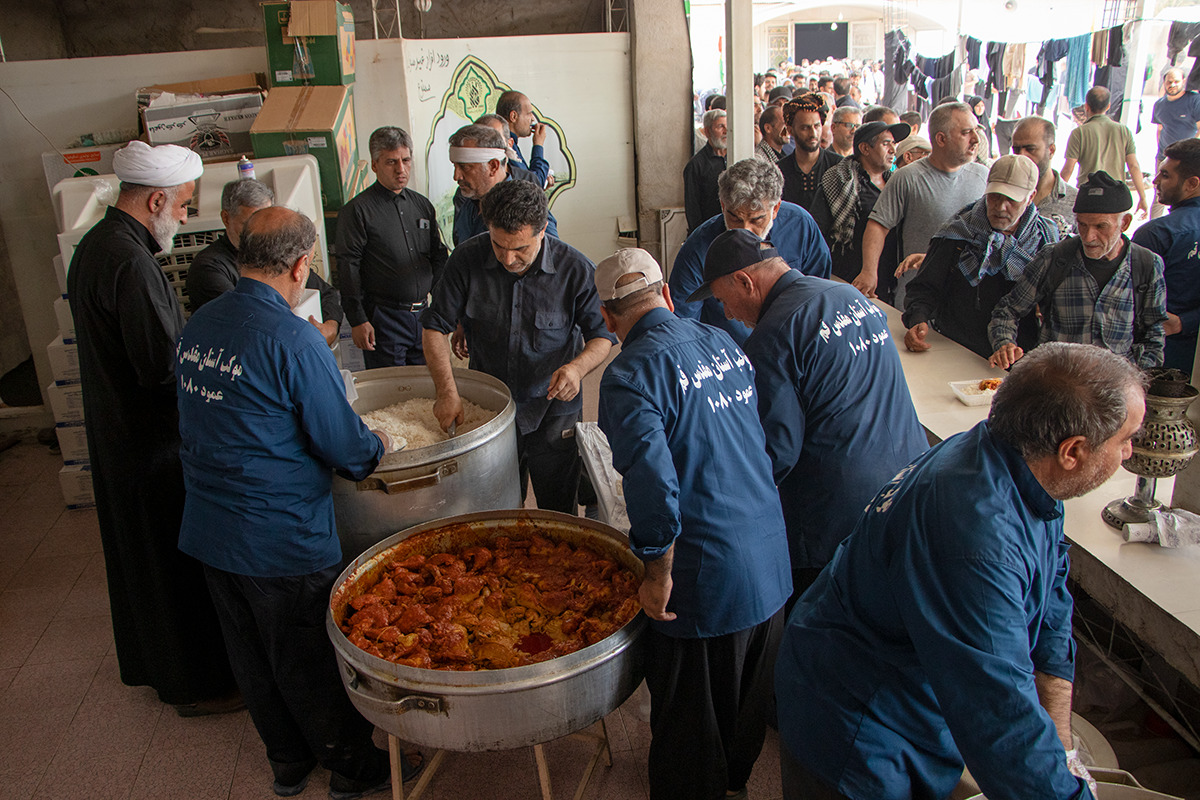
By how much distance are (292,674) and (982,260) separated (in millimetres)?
3362

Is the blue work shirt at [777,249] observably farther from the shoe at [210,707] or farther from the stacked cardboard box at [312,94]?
the stacked cardboard box at [312,94]

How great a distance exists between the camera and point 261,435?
7.77 ft

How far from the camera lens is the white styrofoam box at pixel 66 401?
4930 millimetres

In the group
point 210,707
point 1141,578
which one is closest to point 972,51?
point 1141,578

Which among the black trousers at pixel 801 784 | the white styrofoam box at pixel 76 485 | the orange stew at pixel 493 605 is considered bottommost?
the white styrofoam box at pixel 76 485

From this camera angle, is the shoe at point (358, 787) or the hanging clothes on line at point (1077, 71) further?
the hanging clothes on line at point (1077, 71)

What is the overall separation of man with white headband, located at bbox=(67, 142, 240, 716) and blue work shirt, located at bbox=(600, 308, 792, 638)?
5.73 ft

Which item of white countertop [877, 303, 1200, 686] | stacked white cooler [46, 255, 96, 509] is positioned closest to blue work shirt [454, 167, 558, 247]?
stacked white cooler [46, 255, 96, 509]

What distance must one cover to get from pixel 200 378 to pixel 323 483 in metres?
0.46

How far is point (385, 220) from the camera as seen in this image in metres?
4.64

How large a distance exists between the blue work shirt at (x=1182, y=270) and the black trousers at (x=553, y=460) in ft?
9.02

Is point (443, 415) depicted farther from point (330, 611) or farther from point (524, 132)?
point (524, 132)

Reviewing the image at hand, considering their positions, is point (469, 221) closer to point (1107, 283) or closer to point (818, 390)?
point (818, 390)

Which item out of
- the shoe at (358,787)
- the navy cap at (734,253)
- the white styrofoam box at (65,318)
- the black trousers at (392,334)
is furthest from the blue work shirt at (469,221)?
the shoe at (358,787)
